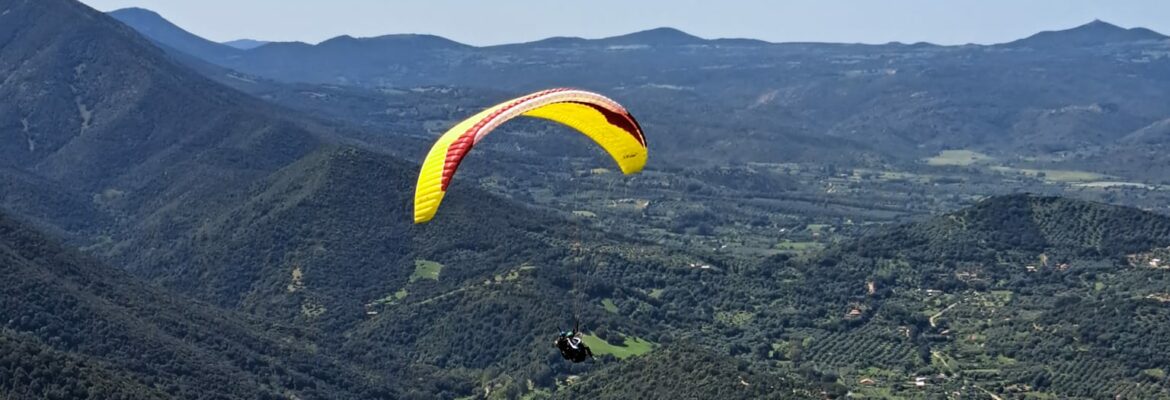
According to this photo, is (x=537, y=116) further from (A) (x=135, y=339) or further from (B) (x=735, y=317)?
(B) (x=735, y=317)

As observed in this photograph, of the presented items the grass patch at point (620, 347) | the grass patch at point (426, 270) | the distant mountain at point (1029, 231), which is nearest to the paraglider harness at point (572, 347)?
the grass patch at point (620, 347)

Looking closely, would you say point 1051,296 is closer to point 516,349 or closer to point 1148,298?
point 1148,298

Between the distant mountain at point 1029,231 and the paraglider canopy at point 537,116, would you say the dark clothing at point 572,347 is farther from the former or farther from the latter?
the distant mountain at point 1029,231

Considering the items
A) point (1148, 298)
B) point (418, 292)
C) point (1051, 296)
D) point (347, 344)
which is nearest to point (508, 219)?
point (418, 292)

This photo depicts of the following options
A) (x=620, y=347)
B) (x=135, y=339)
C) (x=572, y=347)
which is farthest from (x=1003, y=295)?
(x=572, y=347)

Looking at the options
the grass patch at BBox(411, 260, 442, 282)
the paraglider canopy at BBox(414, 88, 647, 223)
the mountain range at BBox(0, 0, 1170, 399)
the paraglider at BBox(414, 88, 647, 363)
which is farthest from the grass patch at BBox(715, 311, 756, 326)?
the paraglider canopy at BBox(414, 88, 647, 223)

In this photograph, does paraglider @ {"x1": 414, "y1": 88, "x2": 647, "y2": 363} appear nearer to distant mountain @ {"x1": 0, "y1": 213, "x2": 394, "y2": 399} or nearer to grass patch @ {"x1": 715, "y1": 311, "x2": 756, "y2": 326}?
distant mountain @ {"x1": 0, "y1": 213, "x2": 394, "y2": 399}
